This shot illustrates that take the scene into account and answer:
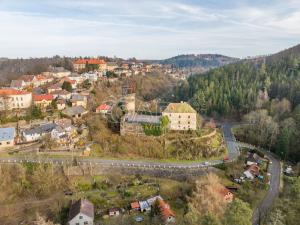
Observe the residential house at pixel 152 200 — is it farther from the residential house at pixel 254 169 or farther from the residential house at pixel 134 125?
the residential house at pixel 254 169

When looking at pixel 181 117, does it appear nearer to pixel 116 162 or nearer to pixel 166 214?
pixel 116 162

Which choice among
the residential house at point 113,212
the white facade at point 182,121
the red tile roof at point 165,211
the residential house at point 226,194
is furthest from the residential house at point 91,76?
the residential house at point 226,194

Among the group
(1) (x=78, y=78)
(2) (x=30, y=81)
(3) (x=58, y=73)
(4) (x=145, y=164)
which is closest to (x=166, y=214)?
(4) (x=145, y=164)

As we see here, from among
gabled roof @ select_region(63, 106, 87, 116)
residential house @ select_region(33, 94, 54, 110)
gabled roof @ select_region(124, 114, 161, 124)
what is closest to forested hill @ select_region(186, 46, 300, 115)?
gabled roof @ select_region(124, 114, 161, 124)

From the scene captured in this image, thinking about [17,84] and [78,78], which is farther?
[78,78]

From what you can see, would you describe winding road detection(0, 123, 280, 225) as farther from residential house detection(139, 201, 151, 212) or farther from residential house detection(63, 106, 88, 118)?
residential house detection(63, 106, 88, 118)

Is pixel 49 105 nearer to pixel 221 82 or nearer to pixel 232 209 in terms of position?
pixel 232 209

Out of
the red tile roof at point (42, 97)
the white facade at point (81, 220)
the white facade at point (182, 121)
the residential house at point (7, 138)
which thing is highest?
the red tile roof at point (42, 97)
